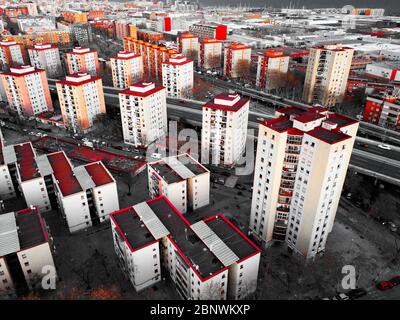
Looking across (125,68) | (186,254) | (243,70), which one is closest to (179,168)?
(186,254)

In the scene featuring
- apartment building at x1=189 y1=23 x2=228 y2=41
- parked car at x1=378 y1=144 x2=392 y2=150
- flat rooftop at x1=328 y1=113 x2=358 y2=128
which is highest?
flat rooftop at x1=328 y1=113 x2=358 y2=128

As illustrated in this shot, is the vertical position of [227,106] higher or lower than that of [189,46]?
higher

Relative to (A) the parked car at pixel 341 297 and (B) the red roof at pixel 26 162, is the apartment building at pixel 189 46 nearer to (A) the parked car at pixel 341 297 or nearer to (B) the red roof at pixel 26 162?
(B) the red roof at pixel 26 162

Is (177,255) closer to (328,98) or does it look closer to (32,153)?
(32,153)

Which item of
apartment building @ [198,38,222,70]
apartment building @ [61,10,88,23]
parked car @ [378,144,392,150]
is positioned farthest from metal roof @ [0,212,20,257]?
apartment building @ [61,10,88,23]

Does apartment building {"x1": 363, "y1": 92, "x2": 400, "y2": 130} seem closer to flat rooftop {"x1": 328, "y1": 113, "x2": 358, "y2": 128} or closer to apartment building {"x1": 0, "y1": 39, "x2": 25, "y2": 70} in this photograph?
flat rooftop {"x1": 328, "y1": 113, "x2": 358, "y2": 128}

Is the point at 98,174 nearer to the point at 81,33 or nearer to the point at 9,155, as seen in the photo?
the point at 9,155
